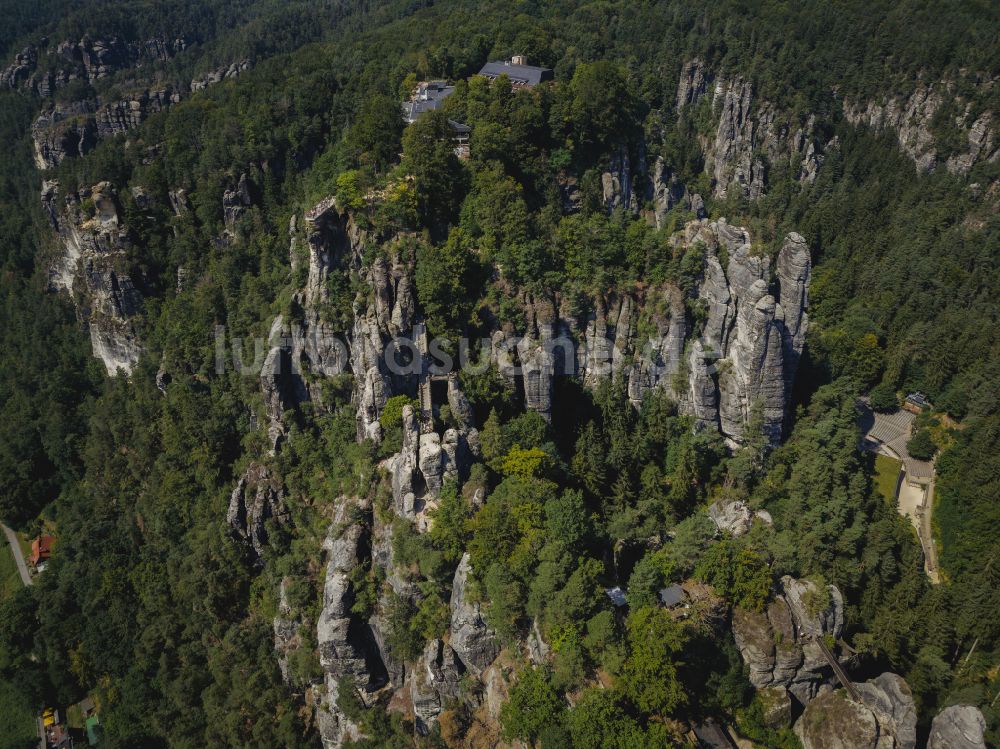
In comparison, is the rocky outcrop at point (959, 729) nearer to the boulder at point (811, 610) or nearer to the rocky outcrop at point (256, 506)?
the boulder at point (811, 610)

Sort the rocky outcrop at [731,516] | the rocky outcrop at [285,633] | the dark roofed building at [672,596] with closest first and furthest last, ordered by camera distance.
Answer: the dark roofed building at [672,596], the rocky outcrop at [731,516], the rocky outcrop at [285,633]

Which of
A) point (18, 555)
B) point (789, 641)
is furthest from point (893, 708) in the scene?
point (18, 555)

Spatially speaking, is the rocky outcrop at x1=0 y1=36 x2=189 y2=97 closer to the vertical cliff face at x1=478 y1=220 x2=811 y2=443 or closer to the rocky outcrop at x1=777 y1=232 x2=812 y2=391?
the vertical cliff face at x1=478 y1=220 x2=811 y2=443

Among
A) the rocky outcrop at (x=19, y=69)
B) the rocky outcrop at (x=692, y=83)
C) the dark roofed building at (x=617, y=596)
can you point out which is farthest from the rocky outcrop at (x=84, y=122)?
A: the dark roofed building at (x=617, y=596)

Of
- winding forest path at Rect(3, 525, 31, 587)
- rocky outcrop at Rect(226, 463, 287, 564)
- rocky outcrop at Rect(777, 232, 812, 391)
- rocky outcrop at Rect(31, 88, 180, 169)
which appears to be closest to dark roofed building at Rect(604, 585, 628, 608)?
rocky outcrop at Rect(777, 232, 812, 391)

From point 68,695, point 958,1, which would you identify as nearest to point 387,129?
point 68,695

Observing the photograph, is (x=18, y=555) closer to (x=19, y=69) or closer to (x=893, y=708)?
(x=893, y=708)
